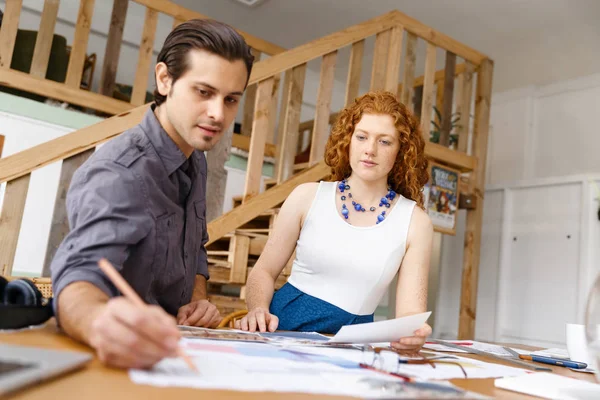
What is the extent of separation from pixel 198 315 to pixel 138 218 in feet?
1.17

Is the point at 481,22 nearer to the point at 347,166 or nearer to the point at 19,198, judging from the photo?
the point at 347,166

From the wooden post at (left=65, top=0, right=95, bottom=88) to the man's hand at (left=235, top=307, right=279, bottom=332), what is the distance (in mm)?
3422

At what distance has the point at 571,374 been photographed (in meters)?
1.02

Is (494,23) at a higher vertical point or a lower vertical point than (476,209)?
higher

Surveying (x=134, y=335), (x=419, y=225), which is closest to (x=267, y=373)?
(x=134, y=335)

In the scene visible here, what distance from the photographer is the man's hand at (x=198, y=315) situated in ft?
3.72

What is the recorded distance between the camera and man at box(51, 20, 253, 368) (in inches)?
30.3

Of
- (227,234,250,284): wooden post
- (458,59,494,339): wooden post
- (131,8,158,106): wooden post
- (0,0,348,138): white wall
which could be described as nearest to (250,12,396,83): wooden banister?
(227,234,250,284): wooden post

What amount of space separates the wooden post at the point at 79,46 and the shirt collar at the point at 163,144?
3.49 meters

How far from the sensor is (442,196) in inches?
158

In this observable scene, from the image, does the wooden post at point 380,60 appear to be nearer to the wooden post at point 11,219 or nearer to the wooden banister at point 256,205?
the wooden banister at point 256,205

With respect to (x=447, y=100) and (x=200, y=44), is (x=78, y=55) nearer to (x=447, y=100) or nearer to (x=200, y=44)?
(x=447, y=100)

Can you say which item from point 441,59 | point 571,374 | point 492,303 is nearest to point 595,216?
point 492,303

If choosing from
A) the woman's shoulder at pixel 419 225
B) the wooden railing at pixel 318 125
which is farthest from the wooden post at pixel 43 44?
the woman's shoulder at pixel 419 225
